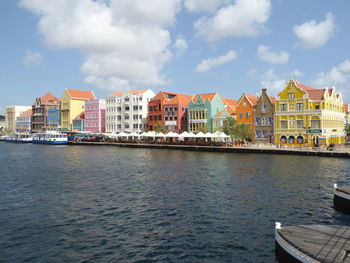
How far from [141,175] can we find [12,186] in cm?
1470

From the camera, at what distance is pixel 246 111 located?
9381cm

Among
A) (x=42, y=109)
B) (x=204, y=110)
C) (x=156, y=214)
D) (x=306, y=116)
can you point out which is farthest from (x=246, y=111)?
(x=42, y=109)

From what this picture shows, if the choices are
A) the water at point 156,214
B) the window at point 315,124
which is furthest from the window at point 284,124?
the water at point 156,214

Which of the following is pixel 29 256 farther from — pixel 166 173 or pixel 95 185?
pixel 166 173

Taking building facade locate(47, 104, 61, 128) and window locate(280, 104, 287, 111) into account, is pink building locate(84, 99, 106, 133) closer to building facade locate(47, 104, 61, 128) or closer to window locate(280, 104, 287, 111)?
building facade locate(47, 104, 61, 128)

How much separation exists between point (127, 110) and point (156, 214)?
109760 millimetres

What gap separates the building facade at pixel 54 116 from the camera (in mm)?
161625

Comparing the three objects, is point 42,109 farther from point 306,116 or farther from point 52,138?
point 306,116

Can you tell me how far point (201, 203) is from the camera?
26406 mm

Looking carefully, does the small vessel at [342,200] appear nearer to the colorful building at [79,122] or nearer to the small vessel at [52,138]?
the small vessel at [52,138]

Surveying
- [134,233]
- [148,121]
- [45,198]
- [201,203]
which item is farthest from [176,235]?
[148,121]

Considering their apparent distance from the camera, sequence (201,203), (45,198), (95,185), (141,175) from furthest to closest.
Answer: (141,175) < (95,185) < (45,198) < (201,203)

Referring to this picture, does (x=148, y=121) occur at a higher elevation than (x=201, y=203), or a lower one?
higher

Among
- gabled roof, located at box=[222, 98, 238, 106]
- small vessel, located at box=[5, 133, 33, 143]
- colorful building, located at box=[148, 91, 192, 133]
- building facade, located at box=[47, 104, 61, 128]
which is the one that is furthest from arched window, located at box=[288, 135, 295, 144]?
small vessel, located at box=[5, 133, 33, 143]
